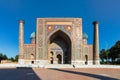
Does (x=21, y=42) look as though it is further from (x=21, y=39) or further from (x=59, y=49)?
(x=59, y=49)

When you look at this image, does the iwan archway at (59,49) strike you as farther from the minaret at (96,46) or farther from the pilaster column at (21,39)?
the pilaster column at (21,39)

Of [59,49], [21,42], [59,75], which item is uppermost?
[21,42]

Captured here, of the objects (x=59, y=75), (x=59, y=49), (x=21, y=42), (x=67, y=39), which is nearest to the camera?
(x=59, y=75)

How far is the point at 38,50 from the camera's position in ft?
138

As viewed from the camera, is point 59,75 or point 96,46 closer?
point 59,75

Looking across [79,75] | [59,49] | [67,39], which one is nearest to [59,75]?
[79,75]

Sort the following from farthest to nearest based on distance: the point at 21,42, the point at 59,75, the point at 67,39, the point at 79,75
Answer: the point at 67,39
the point at 21,42
the point at 59,75
the point at 79,75

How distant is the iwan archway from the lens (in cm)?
4512

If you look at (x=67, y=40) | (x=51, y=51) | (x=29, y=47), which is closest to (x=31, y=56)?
(x=29, y=47)

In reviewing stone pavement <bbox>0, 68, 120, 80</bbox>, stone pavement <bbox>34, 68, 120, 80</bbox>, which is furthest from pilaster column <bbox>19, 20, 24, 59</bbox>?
stone pavement <bbox>34, 68, 120, 80</bbox>

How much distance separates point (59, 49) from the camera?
1799 inches

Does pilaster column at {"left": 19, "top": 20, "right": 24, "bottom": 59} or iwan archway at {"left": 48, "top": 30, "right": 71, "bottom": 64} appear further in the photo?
iwan archway at {"left": 48, "top": 30, "right": 71, "bottom": 64}

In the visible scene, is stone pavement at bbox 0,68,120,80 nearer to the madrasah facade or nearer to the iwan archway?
the madrasah facade

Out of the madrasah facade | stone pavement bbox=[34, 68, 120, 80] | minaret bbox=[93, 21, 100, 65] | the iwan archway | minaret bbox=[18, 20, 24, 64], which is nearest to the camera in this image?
stone pavement bbox=[34, 68, 120, 80]
